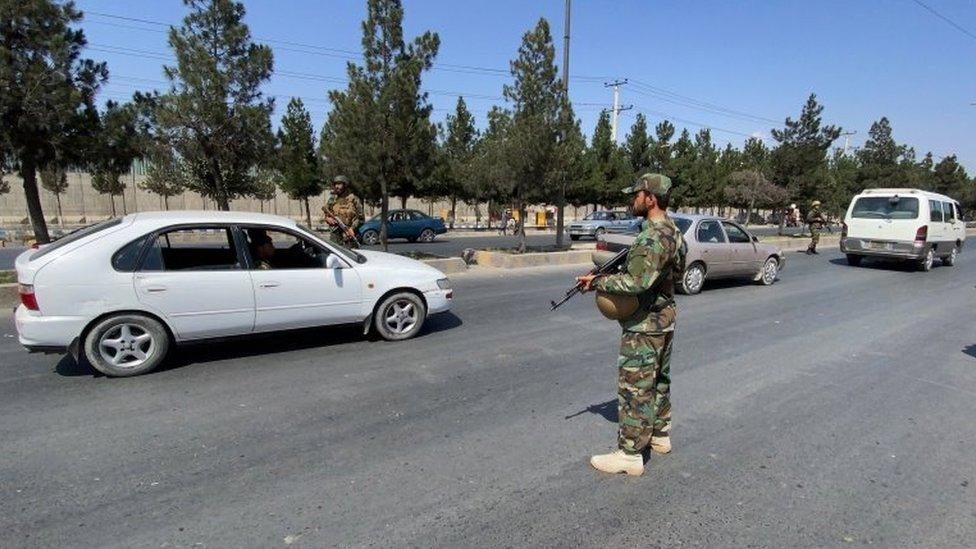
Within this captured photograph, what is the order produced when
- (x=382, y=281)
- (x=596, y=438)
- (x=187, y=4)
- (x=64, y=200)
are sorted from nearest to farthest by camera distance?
(x=596, y=438)
(x=382, y=281)
(x=187, y=4)
(x=64, y=200)

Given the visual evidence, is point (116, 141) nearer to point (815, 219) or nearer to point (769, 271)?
point (769, 271)

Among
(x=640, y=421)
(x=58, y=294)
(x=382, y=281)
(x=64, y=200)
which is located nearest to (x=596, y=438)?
(x=640, y=421)

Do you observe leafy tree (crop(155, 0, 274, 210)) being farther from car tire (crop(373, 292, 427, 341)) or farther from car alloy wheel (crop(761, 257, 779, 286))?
car alloy wheel (crop(761, 257, 779, 286))

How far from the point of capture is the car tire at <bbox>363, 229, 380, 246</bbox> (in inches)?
886

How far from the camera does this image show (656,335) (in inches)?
127

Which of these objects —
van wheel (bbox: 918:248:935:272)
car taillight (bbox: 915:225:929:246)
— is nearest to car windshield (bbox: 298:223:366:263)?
car taillight (bbox: 915:225:929:246)

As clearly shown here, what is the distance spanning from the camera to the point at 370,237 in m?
22.7

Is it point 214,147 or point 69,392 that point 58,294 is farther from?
point 214,147

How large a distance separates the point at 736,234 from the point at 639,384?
887 cm

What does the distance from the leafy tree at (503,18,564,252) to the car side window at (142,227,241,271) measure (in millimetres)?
9413

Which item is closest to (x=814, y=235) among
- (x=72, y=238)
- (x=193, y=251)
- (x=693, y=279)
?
(x=693, y=279)

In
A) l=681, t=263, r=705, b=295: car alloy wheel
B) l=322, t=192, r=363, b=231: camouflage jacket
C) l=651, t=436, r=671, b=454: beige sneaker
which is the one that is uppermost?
l=322, t=192, r=363, b=231: camouflage jacket

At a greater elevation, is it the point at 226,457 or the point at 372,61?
the point at 372,61

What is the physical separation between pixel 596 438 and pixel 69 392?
4.29m
